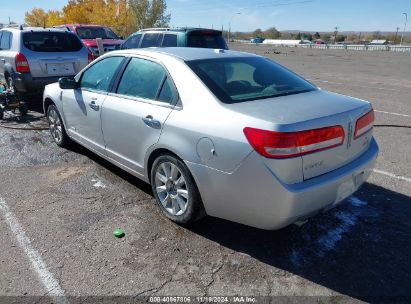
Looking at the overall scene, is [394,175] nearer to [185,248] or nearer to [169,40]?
[185,248]

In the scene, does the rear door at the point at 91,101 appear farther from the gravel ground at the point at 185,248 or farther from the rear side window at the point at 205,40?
the rear side window at the point at 205,40

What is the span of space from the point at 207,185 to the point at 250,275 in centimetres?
78

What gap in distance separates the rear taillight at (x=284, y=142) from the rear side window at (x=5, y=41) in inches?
315

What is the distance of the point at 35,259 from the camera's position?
3.13m

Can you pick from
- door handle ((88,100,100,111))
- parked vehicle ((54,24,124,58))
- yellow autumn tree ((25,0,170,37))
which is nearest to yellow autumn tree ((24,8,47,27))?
yellow autumn tree ((25,0,170,37))

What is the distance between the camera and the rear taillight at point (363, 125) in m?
3.20

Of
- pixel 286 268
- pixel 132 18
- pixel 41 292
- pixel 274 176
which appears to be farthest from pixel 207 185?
pixel 132 18

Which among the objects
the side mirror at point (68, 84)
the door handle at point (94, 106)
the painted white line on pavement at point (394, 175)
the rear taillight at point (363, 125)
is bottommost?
the painted white line on pavement at point (394, 175)

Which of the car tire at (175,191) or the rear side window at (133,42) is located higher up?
the rear side window at (133,42)

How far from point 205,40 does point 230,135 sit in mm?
8261

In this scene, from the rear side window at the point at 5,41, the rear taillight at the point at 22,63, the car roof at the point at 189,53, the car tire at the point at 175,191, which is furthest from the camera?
the rear side window at the point at 5,41

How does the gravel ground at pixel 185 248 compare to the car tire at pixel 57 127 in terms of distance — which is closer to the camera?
the gravel ground at pixel 185 248

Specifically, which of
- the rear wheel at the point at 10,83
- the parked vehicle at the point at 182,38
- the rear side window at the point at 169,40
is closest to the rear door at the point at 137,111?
the rear wheel at the point at 10,83

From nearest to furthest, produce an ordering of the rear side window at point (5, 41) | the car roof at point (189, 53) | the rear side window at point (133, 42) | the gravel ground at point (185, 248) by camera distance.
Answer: the gravel ground at point (185, 248) < the car roof at point (189, 53) < the rear side window at point (5, 41) < the rear side window at point (133, 42)
